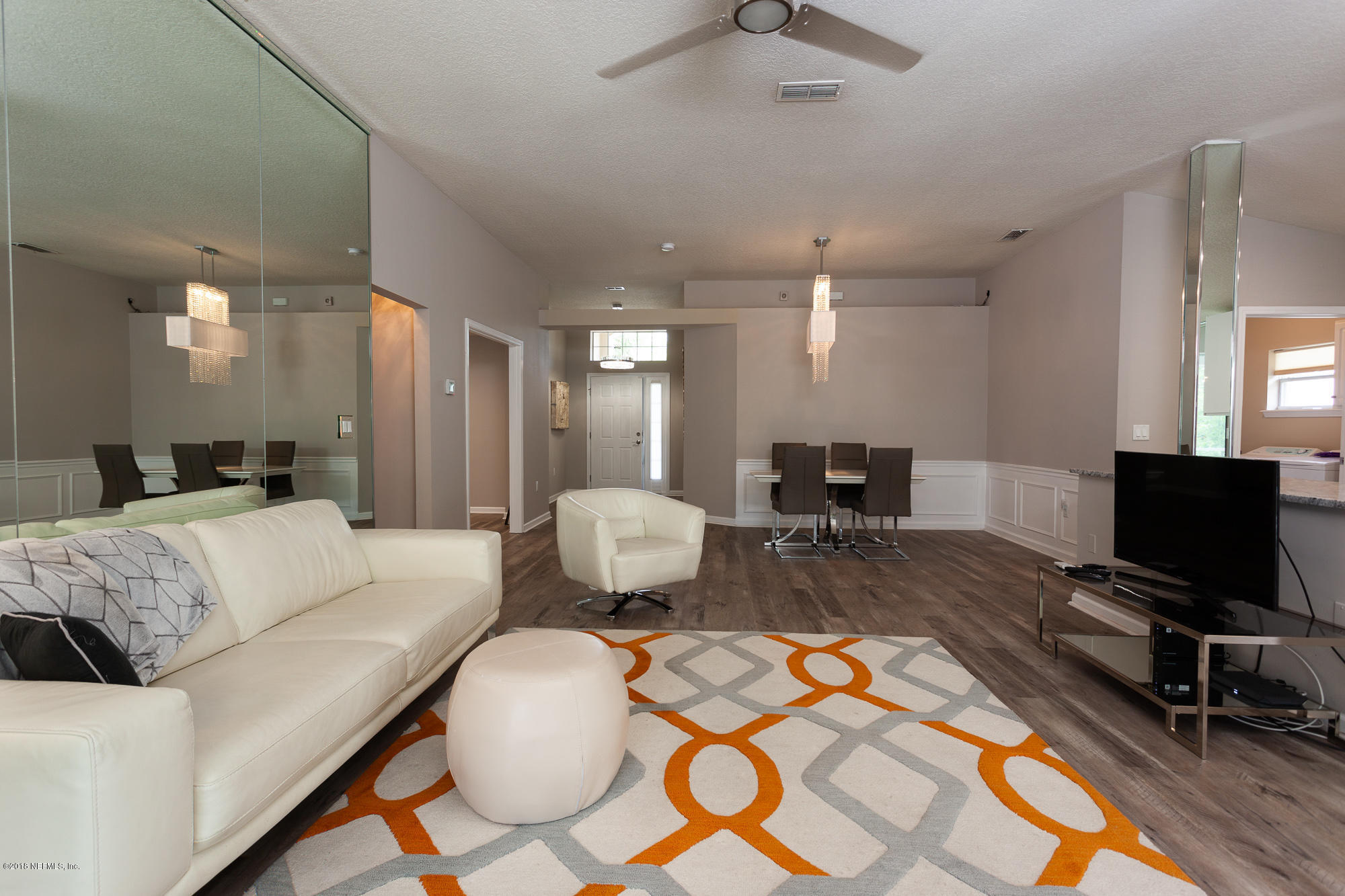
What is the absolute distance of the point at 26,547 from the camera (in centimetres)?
143

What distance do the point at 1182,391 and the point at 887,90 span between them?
2496mm

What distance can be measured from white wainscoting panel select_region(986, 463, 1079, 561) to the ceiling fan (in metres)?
3.63

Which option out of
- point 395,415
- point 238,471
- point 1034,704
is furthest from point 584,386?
point 1034,704

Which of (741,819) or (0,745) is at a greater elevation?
(0,745)

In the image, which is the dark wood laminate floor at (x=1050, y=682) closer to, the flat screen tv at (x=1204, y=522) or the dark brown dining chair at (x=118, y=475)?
the flat screen tv at (x=1204, y=522)

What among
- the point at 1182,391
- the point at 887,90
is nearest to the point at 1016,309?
the point at 1182,391

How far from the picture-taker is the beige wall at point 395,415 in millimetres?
4254

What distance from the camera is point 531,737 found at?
1.52 m

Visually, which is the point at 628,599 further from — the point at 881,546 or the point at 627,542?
the point at 881,546

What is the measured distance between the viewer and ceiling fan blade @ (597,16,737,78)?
6.57 ft

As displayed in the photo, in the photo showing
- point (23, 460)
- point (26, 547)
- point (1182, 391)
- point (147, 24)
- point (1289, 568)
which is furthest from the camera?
point (1182, 391)

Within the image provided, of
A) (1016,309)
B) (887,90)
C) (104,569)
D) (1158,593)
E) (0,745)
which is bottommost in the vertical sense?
(1158,593)

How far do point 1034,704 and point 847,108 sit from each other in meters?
3.01

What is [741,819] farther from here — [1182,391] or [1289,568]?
[1182,391]
